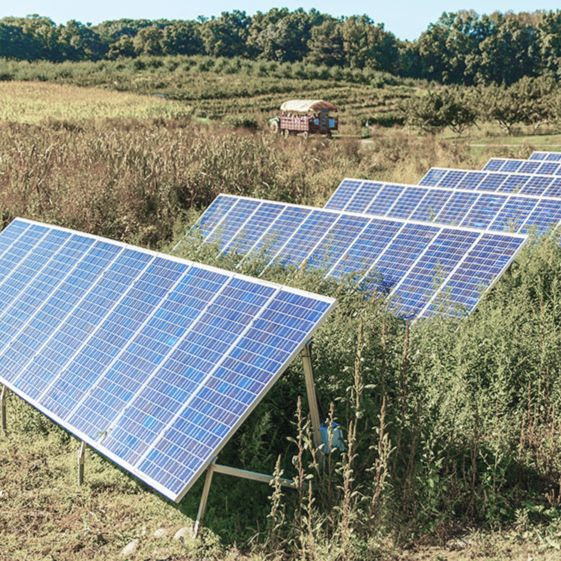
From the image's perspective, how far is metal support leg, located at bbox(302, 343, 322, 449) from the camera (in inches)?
225

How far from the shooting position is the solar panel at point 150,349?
213 inches

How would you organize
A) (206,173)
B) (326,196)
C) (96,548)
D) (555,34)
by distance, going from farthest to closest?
(555,34), (326,196), (206,173), (96,548)

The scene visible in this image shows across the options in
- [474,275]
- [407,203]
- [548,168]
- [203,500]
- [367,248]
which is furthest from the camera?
[548,168]

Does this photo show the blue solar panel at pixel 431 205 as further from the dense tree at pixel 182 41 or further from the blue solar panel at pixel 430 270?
the dense tree at pixel 182 41

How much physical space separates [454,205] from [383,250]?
449 centimetres

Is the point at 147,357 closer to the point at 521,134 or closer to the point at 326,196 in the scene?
the point at 326,196

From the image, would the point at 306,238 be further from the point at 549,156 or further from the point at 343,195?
the point at 549,156

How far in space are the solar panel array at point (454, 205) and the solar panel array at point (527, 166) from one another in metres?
3.55

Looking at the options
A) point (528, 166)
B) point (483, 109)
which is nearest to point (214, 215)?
point (528, 166)

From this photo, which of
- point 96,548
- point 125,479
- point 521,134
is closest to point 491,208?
point 125,479

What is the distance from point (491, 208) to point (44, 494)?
1017 centimetres

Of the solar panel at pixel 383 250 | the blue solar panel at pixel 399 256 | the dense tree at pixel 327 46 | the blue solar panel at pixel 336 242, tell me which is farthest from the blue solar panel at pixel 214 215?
the dense tree at pixel 327 46

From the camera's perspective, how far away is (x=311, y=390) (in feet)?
18.8

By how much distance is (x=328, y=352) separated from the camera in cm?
717
